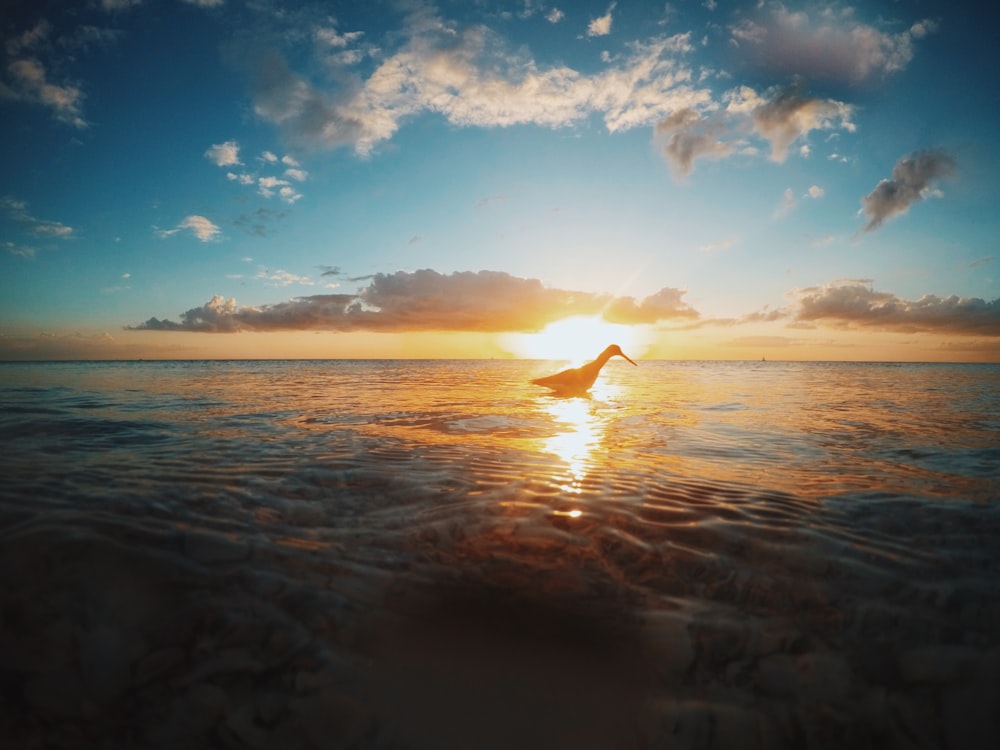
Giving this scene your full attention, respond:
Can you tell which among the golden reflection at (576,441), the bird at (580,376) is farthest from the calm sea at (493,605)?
the bird at (580,376)

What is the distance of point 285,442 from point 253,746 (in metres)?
6.34

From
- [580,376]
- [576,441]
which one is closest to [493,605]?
[576,441]

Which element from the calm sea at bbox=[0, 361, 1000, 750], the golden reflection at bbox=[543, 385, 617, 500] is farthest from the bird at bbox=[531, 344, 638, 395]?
the calm sea at bbox=[0, 361, 1000, 750]

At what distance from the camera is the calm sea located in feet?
6.74

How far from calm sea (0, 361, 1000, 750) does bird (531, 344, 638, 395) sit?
1231cm

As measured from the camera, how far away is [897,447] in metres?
7.73

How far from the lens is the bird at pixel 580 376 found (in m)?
18.3

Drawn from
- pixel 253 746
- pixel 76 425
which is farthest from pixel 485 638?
pixel 76 425

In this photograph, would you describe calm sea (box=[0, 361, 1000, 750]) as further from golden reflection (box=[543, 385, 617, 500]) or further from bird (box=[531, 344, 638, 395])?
bird (box=[531, 344, 638, 395])

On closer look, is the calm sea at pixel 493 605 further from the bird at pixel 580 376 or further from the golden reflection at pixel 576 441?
the bird at pixel 580 376

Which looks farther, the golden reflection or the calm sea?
Answer: the golden reflection

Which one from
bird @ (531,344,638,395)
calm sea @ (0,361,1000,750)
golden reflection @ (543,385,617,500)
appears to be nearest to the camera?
calm sea @ (0,361,1000,750)

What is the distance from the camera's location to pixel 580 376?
61.2 feet

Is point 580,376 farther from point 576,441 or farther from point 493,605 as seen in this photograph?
point 493,605
